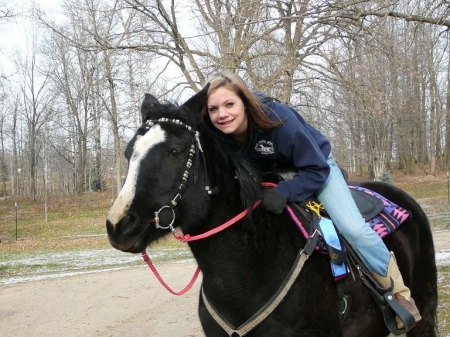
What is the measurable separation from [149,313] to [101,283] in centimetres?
286

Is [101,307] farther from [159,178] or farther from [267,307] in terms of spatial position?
[159,178]

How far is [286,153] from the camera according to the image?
316 centimetres

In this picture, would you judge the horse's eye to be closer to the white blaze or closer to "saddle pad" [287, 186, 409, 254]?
the white blaze

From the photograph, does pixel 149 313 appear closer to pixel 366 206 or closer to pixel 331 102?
pixel 366 206

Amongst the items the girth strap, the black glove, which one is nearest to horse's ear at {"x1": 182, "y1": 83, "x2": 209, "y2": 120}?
the black glove

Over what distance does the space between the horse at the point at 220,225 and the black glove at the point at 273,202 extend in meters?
0.06

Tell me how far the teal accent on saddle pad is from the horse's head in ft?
2.87

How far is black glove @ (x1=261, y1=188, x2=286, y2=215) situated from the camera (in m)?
2.89

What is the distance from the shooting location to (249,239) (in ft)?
9.28

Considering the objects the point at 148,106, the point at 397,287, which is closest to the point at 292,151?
the point at 148,106

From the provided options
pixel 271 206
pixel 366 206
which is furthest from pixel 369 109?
pixel 271 206

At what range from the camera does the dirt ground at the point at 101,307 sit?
6723 mm

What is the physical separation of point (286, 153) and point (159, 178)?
40.0 inches

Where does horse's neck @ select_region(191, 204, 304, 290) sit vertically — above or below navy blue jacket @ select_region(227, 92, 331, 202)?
below
